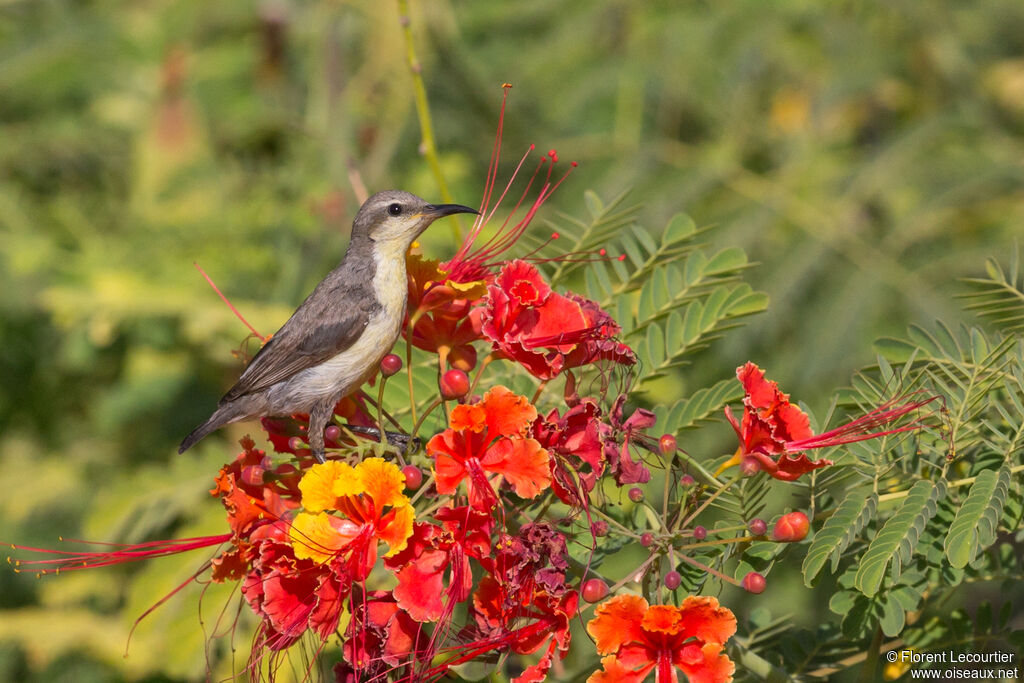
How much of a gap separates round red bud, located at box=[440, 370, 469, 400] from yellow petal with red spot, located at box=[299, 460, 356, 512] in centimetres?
31

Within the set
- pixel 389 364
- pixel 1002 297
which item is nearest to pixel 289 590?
pixel 389 364

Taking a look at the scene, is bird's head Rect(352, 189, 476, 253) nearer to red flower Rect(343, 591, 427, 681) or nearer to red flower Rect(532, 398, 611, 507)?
red flower Rect(532, 398, 611, 507)

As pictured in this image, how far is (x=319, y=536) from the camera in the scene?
1970 millimetres

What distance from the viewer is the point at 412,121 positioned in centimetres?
608

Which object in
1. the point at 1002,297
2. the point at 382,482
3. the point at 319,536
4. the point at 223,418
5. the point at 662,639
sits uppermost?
the point at 1002,297

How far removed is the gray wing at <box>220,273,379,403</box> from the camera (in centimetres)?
263

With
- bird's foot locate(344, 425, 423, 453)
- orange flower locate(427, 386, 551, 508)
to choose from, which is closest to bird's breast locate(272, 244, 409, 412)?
bird's foot locate(344, 425, 423, 453)

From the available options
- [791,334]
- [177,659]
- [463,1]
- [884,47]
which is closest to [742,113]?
[884,47]

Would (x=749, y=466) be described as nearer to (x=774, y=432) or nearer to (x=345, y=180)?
(x=774, y=432)

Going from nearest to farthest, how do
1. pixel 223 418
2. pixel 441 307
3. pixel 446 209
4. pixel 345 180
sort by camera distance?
pixel 441 307
pixel 446 209
pixel 223 418
pixel 345 180

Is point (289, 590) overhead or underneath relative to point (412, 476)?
underneath

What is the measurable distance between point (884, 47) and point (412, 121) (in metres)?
2.78

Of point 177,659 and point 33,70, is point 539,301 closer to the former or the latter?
point 177,659

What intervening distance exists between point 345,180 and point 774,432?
3884 millimetres
